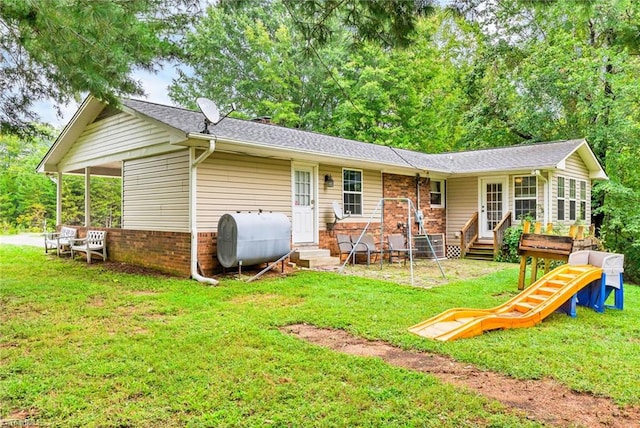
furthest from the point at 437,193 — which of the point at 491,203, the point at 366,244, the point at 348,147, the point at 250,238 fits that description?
the point at 250,238

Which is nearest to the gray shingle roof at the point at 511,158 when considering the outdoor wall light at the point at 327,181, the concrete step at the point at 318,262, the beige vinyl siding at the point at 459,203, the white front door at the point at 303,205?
the beige vinyl siding at the point at 459,203

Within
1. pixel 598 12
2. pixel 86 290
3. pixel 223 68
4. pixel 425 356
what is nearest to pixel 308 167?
pixel 86 290

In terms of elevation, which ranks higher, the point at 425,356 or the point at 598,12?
the point at 598,12

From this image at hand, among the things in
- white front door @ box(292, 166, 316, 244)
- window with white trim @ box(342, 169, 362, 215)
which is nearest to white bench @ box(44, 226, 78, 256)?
white front door @ box(292, 166, 316, 244)

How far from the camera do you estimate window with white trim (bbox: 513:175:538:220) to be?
1280 cm

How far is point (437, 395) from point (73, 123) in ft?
38.5

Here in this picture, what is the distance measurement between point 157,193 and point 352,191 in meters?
5.05

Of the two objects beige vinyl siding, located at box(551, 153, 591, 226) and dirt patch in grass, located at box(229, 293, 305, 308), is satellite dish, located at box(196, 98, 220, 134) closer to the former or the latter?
dirt patch in grass, located at box(229, 293, 305, 308)

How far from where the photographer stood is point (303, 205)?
406 inches

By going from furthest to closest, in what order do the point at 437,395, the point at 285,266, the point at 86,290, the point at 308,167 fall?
the point at 308,167, the point at 285,266, the point at 86,290, the point at 437,395

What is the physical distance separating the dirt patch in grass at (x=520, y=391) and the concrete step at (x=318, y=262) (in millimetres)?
5195

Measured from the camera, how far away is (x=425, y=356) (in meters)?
3.91

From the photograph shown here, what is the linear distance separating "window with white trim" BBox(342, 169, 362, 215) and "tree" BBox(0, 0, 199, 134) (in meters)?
5.73

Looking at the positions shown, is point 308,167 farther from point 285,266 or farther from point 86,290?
point 86,290
